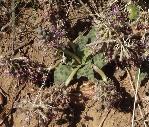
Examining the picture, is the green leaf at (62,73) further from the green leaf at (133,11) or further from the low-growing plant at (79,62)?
the green leaf at (133,11)

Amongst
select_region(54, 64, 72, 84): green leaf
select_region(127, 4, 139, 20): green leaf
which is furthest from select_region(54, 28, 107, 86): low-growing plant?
select_region(127, 4, 139, 20): green leaf

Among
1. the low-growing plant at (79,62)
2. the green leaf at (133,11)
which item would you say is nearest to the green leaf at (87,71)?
the low-growing plant at (79,62)

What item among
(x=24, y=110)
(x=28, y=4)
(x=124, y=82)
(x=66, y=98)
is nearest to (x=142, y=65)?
(x=124, y=82)

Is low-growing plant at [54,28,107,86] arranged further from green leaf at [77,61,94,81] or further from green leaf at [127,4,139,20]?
green leaf at [127,4,139,20]

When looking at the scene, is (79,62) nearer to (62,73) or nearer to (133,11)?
(62,73)

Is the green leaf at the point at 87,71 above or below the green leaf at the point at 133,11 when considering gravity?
below

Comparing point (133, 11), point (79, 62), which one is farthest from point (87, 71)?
point (133, 11)

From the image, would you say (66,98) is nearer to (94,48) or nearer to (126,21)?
(94,48)
